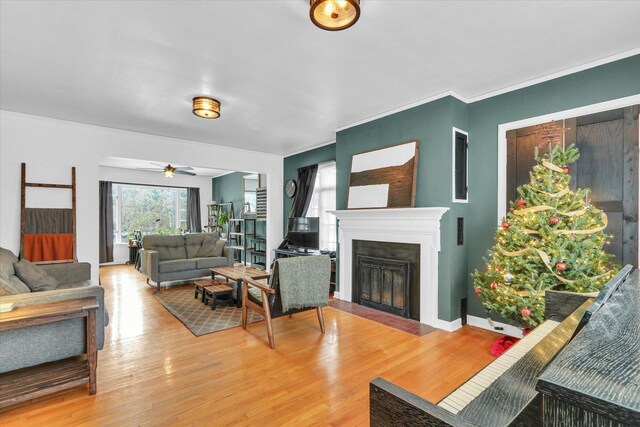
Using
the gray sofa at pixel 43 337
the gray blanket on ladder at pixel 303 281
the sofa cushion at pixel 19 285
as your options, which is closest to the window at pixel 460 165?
the gray blanket on ladder at pixel 303 281

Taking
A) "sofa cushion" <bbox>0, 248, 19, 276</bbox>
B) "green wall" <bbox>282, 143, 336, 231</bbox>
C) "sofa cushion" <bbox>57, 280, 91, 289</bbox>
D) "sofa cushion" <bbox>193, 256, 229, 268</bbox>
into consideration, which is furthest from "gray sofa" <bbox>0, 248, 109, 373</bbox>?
"green wall" <bbox>282, 143, 336, 231</bbox>

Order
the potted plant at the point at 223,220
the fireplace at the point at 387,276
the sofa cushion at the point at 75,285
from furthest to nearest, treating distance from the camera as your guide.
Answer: the potted plant at the point at 223,220 < the fireplace at the point at 387,276 < the sofa cushion at the point at 75,285

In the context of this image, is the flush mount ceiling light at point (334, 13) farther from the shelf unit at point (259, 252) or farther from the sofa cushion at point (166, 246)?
the shelf unit at point (259, 252)

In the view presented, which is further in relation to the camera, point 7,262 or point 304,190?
point 304,190

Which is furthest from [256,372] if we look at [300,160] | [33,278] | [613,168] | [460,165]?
[300,160]

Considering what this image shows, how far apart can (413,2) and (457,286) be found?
112 inches

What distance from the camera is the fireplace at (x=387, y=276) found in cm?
371

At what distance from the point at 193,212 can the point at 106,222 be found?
7.55ft

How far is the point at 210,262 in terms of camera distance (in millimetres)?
5945

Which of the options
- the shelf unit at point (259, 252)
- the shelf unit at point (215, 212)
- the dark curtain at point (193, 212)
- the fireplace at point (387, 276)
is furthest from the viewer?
the dark curtain at point (193, 212)

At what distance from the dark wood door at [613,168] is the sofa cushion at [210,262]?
5566 millimetres

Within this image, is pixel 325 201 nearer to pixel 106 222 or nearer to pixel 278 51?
pixel 278 51

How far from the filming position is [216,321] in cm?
371

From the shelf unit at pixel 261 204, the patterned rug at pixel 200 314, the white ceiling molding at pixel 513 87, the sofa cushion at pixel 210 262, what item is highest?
the white ceiling molding at pixel 513 87
